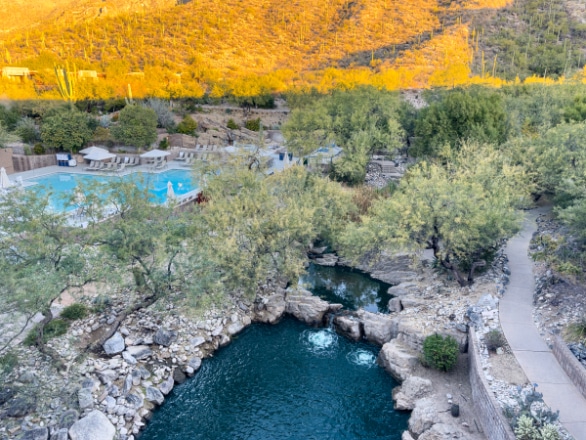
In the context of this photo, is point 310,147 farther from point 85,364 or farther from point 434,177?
point 85,364

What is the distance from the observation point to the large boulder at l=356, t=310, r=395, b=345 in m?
16.0

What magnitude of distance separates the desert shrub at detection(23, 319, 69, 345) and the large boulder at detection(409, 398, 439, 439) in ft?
35.7

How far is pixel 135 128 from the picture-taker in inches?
1448

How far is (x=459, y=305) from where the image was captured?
15.8m

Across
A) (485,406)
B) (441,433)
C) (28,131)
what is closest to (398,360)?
(441,433)

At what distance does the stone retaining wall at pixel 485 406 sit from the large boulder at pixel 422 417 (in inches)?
45.4

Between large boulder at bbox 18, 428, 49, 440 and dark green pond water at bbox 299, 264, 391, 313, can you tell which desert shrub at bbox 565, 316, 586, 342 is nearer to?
dark green pond water at bbox 299, 264, 391, 313

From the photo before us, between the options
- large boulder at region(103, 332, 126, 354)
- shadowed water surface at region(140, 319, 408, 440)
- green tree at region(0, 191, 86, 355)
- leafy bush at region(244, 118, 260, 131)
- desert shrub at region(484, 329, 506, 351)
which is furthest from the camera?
leafy bush at region(244, 118, 260, 131)

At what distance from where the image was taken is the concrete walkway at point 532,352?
1030 centimetres

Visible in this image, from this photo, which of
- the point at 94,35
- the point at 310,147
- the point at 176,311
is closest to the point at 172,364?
the point at 176,311

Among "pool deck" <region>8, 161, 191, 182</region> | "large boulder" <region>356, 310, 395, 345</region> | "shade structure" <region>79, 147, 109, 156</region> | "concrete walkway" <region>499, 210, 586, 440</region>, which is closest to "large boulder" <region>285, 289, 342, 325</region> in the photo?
"large boulder" <region>356, 310, 395, 345</region>

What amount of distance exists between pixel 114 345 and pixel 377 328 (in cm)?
912

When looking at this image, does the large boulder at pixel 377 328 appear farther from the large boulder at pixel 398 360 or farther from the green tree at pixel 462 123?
the green tree at pixel 462 123

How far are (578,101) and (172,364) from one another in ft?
101
